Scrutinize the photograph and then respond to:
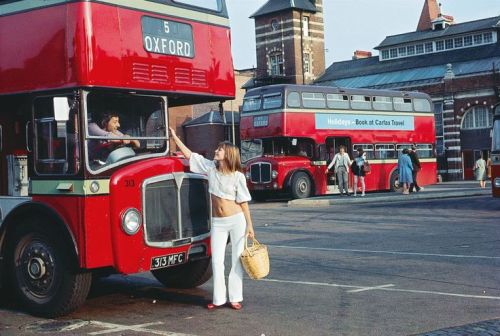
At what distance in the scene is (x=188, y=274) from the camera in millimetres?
8820

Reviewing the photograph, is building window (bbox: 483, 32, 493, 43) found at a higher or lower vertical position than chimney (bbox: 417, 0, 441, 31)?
lower

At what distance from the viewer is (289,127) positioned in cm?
2675

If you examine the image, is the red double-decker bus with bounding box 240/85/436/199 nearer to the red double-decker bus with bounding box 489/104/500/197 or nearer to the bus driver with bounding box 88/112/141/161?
the red double-decker bus with bounding box 489/104/500/197

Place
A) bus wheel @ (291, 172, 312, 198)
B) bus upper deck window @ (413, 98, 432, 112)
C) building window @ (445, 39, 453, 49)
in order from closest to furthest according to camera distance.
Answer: bus wheel @ (291, 172, 312, 198), bus upper deck window @ (413, 98, 432, 112), building window @ (445, 39, 453, 49)

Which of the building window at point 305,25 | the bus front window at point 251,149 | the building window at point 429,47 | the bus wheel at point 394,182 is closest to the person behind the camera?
the bus front window at point 251,149

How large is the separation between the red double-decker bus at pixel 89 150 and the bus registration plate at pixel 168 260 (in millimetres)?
14

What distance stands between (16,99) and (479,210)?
1461cm

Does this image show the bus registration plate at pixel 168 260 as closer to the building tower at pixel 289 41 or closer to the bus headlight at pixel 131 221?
the bus headlight at pixel 131 221

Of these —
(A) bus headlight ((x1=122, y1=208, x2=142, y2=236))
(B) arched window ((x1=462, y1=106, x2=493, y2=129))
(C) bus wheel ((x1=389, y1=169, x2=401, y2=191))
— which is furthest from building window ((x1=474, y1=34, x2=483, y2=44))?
(A) bus headlight ((x1=122, y1=208, x2=142, y2=236))

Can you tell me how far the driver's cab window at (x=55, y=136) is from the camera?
7180mm

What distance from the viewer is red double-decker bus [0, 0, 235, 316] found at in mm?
7195

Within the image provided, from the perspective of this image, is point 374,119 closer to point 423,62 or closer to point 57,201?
point 57,201

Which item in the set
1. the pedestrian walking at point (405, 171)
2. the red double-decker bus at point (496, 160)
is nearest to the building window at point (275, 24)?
the pedestrian walking at point (405, 171)

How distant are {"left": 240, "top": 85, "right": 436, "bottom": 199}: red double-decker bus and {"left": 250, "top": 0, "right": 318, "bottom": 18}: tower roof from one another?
40.8 meters
